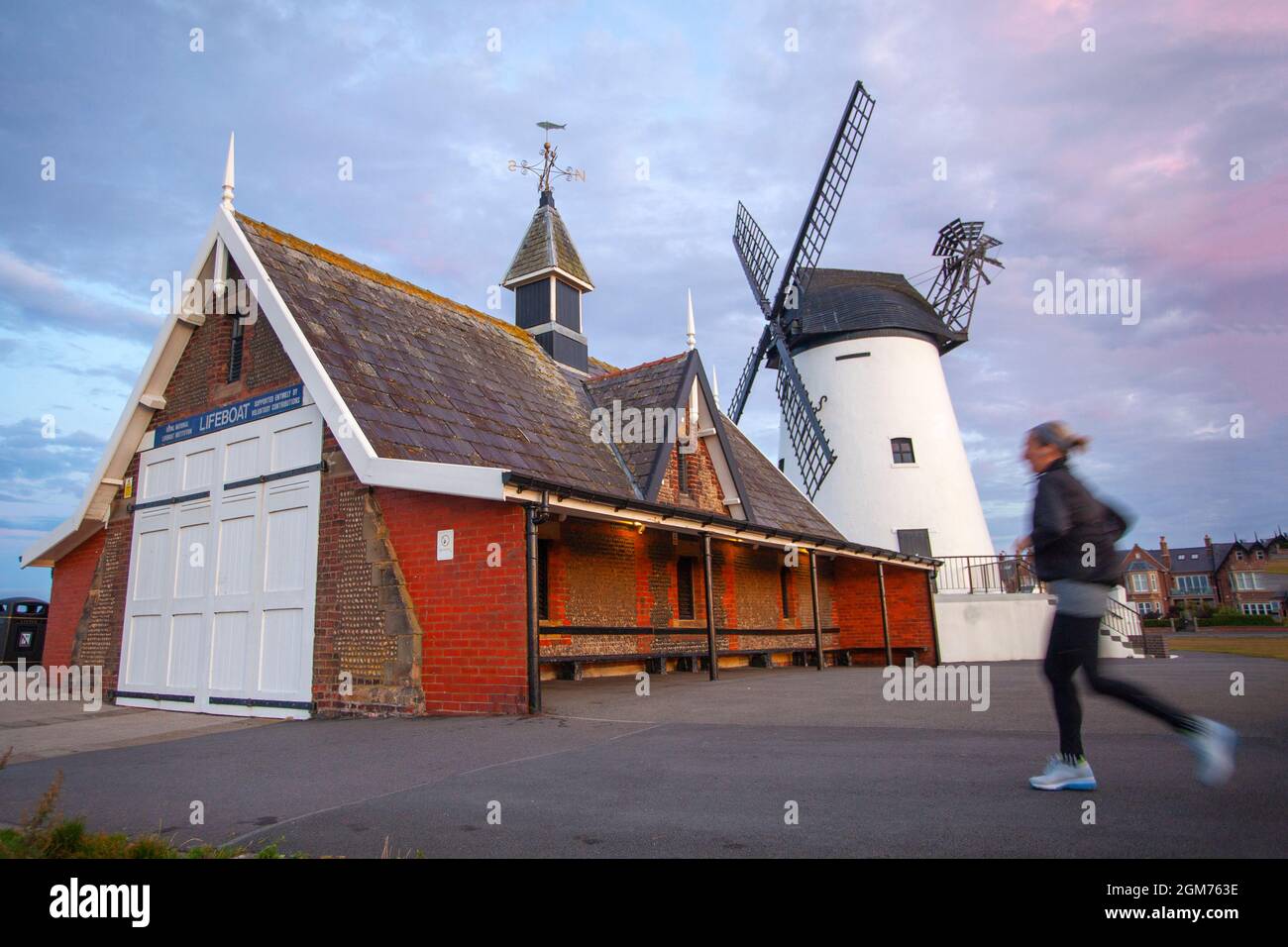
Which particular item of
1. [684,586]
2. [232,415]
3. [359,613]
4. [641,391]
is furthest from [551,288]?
[359,613]

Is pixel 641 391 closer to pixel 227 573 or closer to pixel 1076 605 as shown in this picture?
pixel 227 573

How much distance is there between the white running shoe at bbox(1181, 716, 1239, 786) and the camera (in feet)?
13.1

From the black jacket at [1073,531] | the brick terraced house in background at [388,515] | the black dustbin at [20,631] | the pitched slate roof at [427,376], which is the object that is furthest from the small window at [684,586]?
the black dustbin at [20,631]

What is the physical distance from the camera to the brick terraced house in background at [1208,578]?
69938 mm

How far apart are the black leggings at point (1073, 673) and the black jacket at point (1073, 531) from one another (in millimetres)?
258

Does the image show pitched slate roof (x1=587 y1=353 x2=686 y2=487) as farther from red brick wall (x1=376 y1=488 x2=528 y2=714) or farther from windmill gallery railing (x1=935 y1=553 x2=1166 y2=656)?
windmill gallery railing (x1=935 y1=553 x2=1166 y2=656)

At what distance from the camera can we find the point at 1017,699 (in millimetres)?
8898

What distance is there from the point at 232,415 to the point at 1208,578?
90.4 metres

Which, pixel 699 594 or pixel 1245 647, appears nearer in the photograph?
pixel 699 594

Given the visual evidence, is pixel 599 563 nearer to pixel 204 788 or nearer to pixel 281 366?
pixel 281 366

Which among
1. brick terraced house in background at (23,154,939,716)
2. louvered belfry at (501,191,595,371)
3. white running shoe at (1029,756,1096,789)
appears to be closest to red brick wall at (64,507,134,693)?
brick terraced house in background at (23,154,939,716)

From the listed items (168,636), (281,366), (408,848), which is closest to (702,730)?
(408,848)

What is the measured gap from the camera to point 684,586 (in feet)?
51.0
